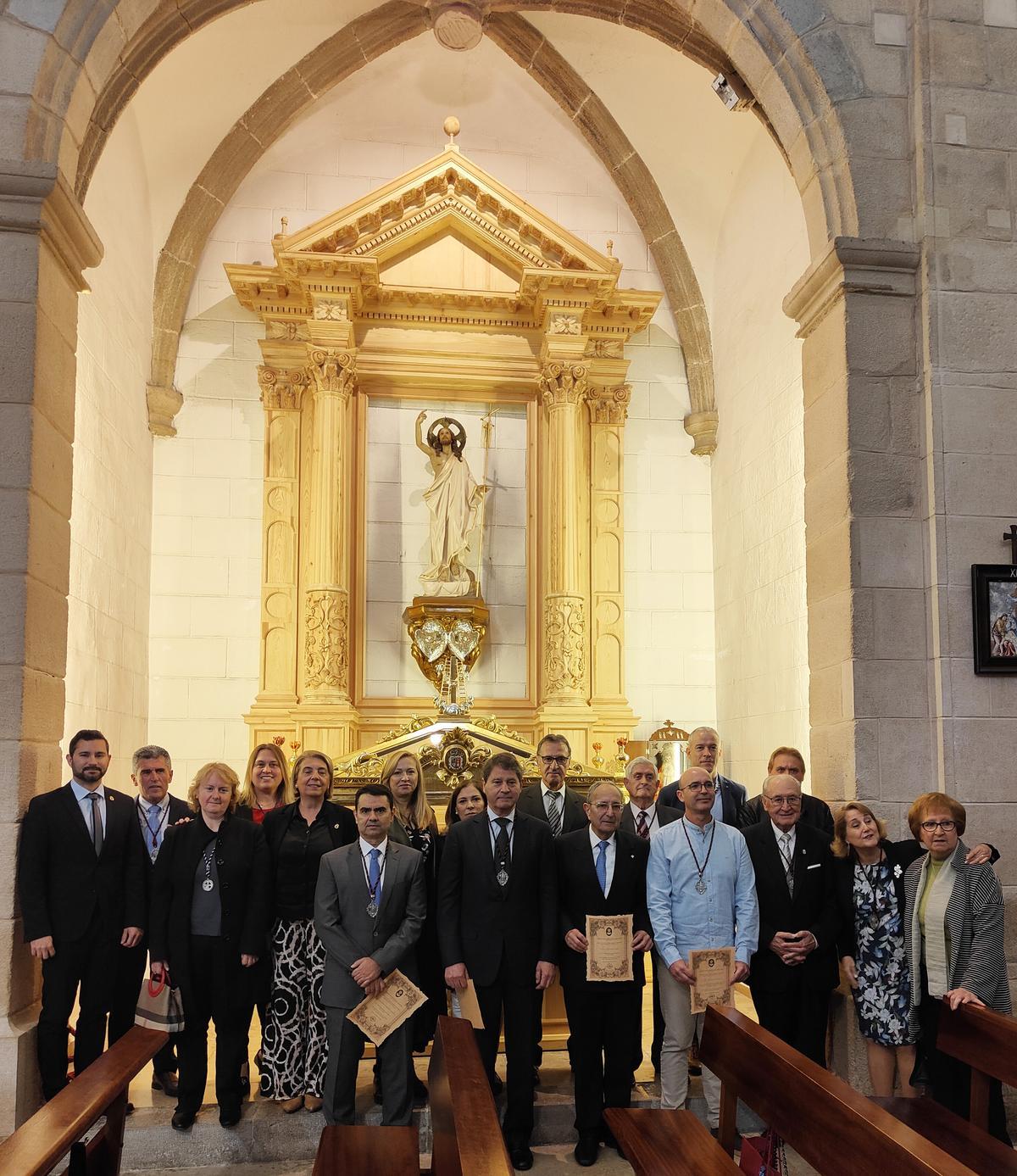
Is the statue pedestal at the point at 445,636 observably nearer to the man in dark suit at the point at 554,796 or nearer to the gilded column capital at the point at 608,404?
the gilded column capital at the point at 608,404

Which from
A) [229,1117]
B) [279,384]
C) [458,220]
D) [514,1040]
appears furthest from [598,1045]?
[458,220]

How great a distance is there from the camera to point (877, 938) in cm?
450

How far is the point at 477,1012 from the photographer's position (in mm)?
4566

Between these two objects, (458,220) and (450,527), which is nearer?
(450,527)

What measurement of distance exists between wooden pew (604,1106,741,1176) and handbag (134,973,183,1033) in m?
1.98

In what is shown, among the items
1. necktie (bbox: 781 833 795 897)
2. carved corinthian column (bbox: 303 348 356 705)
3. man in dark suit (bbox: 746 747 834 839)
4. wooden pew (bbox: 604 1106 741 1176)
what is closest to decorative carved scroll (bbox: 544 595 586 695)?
carved corinthian column (bbox: 303 348 356 705)

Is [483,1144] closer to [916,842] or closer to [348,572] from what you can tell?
[916,842]

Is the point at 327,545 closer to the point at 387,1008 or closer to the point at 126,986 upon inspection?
the point at 126,986

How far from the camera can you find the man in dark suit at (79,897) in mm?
4559

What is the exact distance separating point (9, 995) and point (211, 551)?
635 centimetres

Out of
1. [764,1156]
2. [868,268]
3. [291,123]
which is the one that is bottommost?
[764,1156]

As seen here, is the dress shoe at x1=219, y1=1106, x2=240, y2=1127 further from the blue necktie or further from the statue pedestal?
the statue pedestal

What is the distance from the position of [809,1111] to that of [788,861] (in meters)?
1.78

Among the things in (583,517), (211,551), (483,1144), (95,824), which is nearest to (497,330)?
(583,517)
